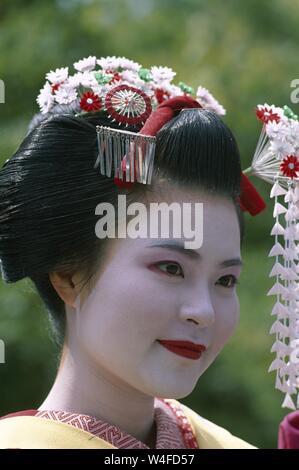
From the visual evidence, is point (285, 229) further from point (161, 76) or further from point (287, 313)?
point (161, 76)

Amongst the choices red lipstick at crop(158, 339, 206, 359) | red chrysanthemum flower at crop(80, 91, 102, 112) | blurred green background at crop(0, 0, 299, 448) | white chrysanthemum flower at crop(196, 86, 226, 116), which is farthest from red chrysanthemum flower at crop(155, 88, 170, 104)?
blurred green background at crop(0, 0, 299, 448)

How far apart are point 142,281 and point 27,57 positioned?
2715 mm

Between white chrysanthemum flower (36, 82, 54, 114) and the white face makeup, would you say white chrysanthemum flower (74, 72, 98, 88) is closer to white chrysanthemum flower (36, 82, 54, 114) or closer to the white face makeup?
white chrysanthemum flower (36, 82, 54, 114)

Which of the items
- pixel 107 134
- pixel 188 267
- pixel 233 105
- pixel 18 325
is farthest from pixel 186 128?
pixel 233 105

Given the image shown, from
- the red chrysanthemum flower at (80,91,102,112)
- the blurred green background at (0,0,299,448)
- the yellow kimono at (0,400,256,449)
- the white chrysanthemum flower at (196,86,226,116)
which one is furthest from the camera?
the blurred green background at (0,0,299,448)

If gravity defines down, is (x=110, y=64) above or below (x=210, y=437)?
above

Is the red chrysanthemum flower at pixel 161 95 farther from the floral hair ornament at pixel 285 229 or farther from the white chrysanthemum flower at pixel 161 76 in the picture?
the floral hair ornament at pixel 285 229

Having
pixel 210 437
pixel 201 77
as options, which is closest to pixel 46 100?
pixel 210 437

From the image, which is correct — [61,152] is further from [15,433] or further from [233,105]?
[233,105]

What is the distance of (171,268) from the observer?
1.79m

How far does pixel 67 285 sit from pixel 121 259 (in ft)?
0.55

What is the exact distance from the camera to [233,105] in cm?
458

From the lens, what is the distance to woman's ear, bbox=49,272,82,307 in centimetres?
189

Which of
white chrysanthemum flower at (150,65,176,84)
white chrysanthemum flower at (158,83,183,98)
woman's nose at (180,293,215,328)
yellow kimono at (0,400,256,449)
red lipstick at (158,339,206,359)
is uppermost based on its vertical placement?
white chrysanthemum flower at (150,65,176,84)
